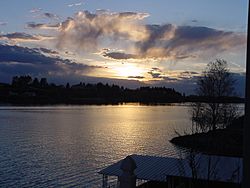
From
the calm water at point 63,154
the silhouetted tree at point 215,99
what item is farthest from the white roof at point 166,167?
the silhouetted tree at point 215,99

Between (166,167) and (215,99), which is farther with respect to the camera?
(215,99)

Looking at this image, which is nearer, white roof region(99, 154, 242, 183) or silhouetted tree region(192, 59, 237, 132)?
white roof region(99, 154, 242, 183)

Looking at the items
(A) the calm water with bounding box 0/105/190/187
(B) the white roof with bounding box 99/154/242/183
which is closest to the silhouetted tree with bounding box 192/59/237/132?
(A) the calm water with bounding box 0/105/190/187

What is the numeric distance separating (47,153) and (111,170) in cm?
1888

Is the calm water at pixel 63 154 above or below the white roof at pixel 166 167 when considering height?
below

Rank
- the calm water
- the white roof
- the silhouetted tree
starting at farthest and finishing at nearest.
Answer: the silhouetted tree
the calm water
the white roof

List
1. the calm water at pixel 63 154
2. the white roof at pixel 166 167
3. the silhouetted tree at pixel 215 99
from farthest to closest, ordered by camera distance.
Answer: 1. the silhouetted tree at pixel 215 99
2. the calm water at pixel 63 154
3. the white roof at pixel 166 167

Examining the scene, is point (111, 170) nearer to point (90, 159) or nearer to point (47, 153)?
point (90, 159)

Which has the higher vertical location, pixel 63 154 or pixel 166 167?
pixel 166 167

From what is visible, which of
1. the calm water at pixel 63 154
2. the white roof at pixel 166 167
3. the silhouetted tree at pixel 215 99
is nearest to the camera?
the white roof at pixel 166 167

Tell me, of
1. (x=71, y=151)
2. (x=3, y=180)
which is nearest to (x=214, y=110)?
(x=71, y=151)

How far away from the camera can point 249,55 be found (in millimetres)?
1746

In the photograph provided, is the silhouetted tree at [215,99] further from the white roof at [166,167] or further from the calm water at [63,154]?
the white roof at [166,167]

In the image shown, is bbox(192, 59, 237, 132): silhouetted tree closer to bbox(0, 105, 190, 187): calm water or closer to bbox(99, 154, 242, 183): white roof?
bbox(0, 105, 190, 187): calm water
